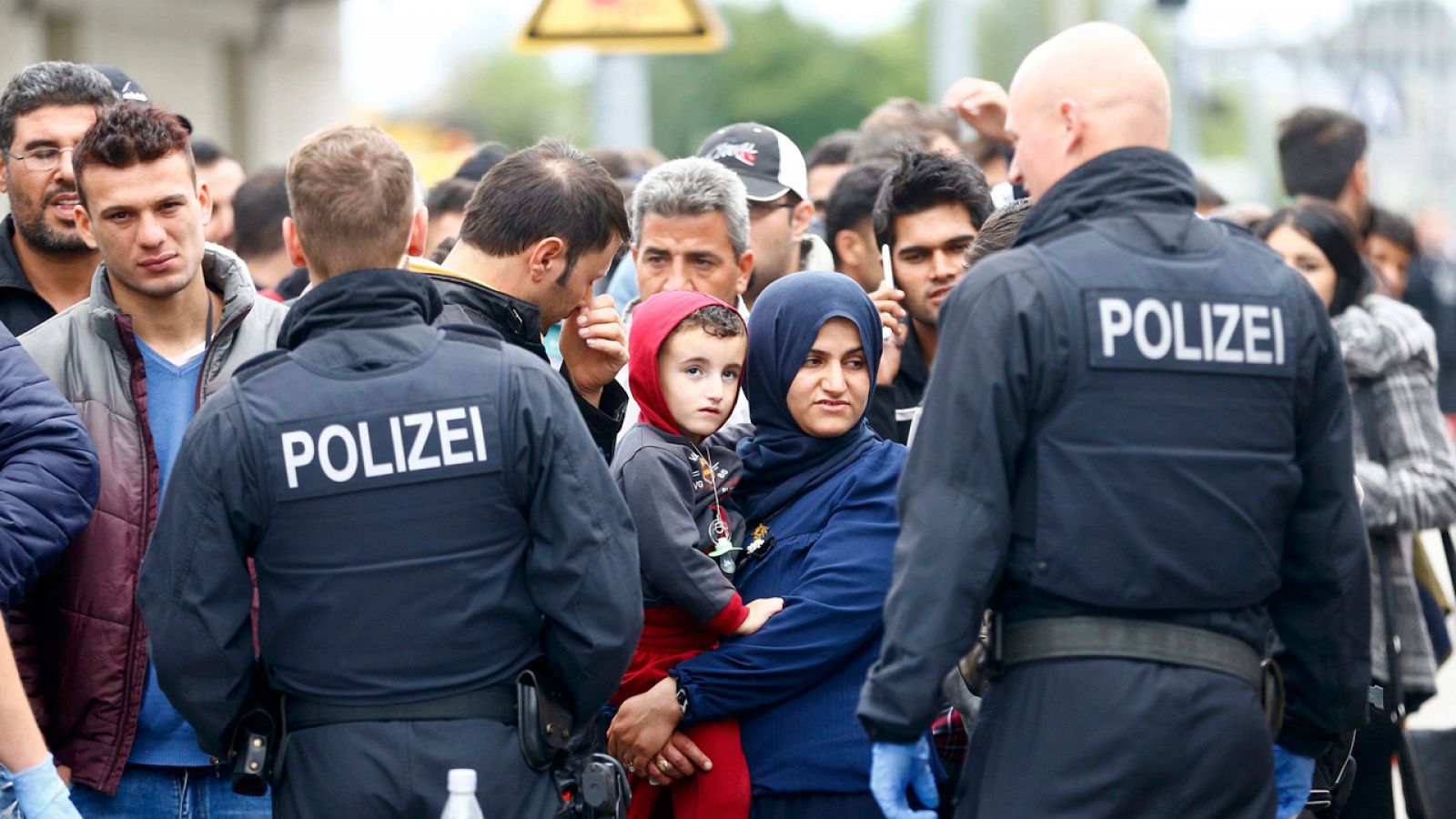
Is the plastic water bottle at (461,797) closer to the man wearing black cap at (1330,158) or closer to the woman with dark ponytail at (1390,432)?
the woman with dark ponytail at (1390,432)

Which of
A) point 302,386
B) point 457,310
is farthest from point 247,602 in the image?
point 457,310

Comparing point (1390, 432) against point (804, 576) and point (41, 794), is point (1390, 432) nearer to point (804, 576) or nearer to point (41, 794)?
point (804, 576)

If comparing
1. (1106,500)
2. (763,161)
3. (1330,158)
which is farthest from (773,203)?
(1330,158)

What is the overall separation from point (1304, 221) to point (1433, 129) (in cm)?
6027

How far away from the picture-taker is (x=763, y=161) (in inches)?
230

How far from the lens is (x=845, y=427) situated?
4203mm

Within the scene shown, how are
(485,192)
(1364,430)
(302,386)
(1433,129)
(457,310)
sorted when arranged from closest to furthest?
(302,386) → (457,310) → (485,192) → (1364,430) → (1433,129)

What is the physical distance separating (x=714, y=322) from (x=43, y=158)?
1853 millimetres

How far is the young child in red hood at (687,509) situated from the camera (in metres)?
3.97

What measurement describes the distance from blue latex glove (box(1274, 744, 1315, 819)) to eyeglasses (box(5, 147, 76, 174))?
337cm

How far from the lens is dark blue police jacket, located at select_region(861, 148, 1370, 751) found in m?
3.33

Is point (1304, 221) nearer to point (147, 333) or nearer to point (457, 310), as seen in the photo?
point (457, 310)

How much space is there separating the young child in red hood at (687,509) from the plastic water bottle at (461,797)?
880 millimetres

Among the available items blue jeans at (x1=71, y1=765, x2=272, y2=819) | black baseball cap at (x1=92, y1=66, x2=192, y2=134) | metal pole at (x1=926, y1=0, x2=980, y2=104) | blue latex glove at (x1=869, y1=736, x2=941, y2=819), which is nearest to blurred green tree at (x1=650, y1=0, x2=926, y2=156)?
metal pole at (x1=926, y1=0, x2=980, y2=104)
